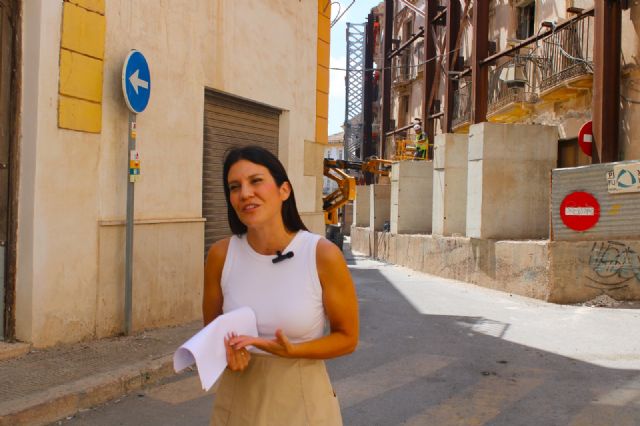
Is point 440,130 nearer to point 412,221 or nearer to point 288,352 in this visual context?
point 412,221

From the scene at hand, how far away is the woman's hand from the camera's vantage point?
203cm

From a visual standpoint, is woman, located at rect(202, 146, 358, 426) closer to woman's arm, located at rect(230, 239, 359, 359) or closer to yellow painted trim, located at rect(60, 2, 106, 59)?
woman's arm, located at rect(230, 239, 359, 359)

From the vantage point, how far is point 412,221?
20844mm

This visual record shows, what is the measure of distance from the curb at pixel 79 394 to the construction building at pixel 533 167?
7.63 meters

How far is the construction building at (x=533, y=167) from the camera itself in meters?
10.7

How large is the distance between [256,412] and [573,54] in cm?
1560

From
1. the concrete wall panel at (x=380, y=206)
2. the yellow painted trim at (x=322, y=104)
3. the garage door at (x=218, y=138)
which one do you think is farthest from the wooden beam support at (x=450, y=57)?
the garage door at (x=218, y=138)

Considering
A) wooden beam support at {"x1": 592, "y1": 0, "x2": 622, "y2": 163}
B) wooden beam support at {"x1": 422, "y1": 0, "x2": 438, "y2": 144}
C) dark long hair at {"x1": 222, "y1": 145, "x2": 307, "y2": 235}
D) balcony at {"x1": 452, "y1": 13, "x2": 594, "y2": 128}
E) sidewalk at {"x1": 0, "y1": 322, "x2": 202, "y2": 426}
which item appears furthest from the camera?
wooden beam support at {"x1": 422, "y1": 0, "x2": 438, "y2": 144}

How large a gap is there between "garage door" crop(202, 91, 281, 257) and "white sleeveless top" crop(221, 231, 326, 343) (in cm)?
612

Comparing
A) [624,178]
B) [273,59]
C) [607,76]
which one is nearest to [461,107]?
[607,76]

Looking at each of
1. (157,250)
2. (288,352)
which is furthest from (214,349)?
(157,250)

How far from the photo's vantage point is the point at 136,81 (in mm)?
6828

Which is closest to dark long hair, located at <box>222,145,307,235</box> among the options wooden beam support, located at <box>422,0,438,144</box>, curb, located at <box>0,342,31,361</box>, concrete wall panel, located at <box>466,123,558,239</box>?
curb, located at <box>0,342,31,361</box>

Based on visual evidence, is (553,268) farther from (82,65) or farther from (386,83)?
(386,83)
